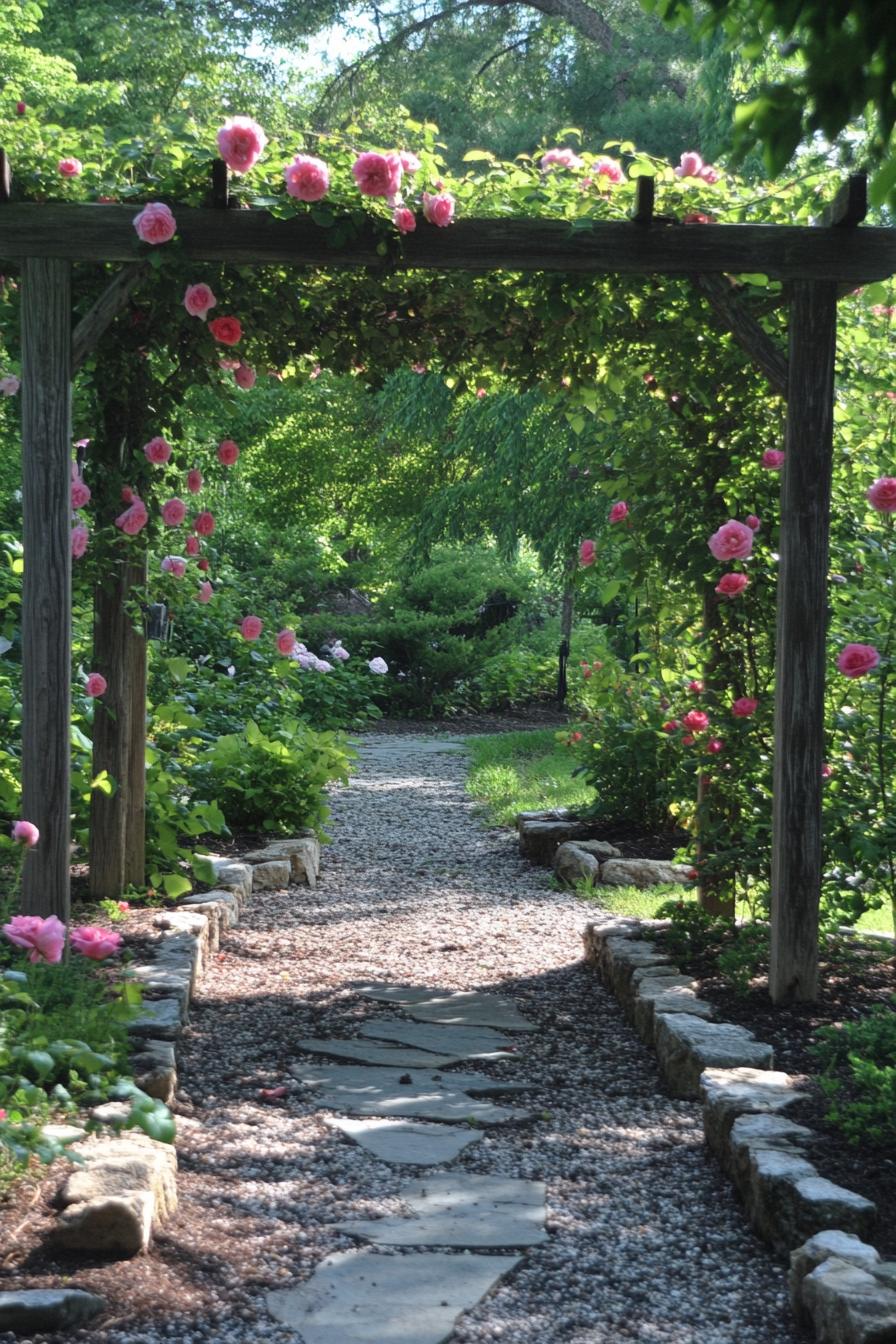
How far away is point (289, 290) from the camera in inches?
179

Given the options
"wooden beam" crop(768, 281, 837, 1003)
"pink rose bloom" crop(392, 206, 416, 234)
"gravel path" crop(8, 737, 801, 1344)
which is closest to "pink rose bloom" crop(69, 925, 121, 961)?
"gravel path" crop(8, 737, 801, 1344)

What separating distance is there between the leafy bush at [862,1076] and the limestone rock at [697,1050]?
0.55 ft

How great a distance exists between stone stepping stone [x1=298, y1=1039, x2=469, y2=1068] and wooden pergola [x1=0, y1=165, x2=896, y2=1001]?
0.86 m

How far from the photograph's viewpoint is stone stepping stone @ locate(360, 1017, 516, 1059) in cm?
410

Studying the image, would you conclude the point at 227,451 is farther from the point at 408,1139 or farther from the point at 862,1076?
the point at 862,1076

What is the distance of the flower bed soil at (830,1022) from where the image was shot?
2.70 m

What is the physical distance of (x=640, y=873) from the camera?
636cm

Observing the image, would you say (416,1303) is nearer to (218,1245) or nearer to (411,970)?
(218,1245)

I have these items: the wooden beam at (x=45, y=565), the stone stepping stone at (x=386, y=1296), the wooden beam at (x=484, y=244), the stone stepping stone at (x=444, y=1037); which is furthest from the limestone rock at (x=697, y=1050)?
the wooden beam at (x=484, y=244)

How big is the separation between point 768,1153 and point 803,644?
1.75 m

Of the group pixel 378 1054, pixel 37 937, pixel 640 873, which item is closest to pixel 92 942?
pixel 37 937

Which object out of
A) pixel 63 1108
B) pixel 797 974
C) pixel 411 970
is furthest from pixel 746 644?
pixel 63 1108

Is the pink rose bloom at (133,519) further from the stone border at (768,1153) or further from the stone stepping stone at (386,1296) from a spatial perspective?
the stone stepping stone at (386,1296)

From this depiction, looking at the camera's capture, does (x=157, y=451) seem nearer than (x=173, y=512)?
Yes
